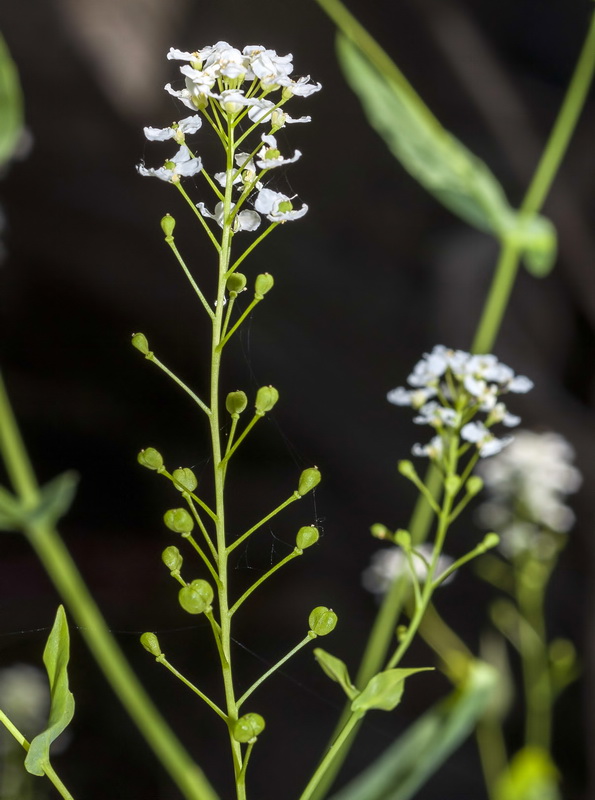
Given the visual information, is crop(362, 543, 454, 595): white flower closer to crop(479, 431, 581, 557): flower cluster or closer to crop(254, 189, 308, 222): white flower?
crop(479, 431, 581, 557): flower cluster

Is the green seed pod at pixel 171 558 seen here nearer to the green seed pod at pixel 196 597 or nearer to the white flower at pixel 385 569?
the green seed pod at pixel 196 597

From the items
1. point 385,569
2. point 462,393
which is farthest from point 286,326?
point 462,393

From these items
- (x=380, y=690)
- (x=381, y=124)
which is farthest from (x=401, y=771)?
(x=381, y=124)

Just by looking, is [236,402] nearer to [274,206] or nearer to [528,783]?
[274,206]

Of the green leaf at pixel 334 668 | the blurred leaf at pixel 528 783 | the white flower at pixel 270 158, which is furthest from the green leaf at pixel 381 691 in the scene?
the blurred leaf at pixel 528 783

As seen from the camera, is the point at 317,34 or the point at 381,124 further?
the point at 317,34

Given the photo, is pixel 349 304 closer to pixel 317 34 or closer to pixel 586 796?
pixel 317 34
